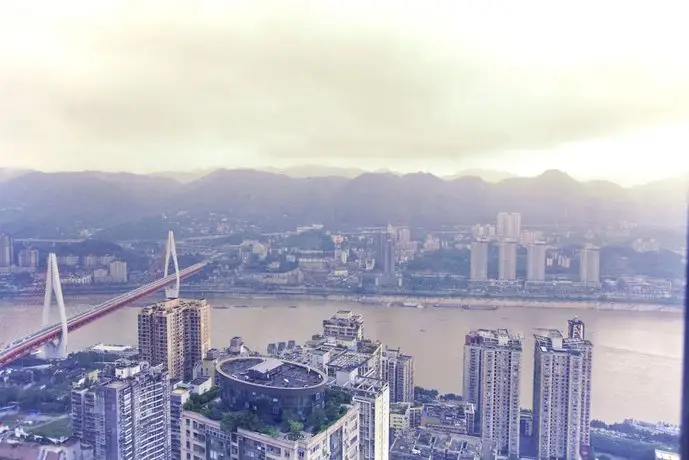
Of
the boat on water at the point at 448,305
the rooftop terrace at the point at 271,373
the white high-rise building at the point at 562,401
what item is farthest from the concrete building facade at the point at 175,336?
the boat on water at the point at 448,305

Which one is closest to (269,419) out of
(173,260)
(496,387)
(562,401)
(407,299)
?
(496,387)

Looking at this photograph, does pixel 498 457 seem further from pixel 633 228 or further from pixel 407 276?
pixel 407 276

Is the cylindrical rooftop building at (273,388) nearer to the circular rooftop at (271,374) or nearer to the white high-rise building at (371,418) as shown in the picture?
the circular rooftop at (271,374)

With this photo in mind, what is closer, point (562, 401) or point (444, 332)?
point (562, 401)

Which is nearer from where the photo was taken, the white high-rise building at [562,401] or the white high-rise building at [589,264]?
the white high-rise building at [562,401]

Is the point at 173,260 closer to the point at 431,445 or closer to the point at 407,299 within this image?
the point at 407,299

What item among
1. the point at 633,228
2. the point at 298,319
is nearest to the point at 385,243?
the point at 298,319
